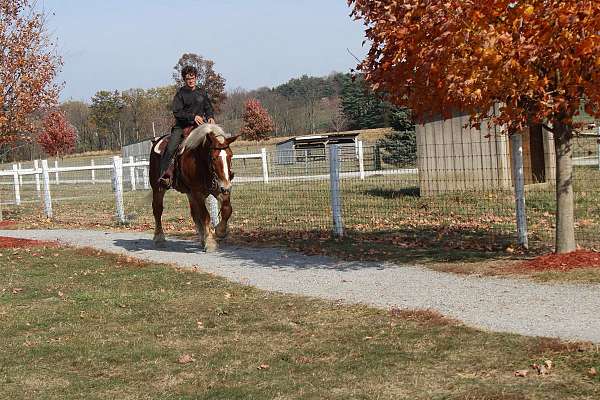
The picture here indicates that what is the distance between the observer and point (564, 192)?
1006 cm

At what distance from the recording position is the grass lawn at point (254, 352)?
18.6 ft

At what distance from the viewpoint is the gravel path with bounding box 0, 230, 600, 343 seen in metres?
7.28

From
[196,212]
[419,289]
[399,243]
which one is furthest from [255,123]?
[419,289]

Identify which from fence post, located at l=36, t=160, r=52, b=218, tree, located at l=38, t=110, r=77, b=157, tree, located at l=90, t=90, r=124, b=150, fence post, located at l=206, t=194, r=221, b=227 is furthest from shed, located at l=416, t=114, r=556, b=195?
tree, located at l=90, t=90, r=124, b=150

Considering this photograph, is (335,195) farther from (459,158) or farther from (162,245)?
(459,158)

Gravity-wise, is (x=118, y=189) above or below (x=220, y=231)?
above

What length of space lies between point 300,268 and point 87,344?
4.45 meters

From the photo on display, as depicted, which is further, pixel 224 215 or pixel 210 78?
pixel 210 78

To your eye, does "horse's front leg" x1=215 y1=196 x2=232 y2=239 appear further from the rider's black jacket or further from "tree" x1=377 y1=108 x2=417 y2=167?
"tree" x1=377 y1=108 x2=417 y2=167

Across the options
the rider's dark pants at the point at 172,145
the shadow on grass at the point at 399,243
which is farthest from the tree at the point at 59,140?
the shadow on grass at the point at 399,243

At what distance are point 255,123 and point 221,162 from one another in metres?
74.1

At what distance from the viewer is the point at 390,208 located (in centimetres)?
1864

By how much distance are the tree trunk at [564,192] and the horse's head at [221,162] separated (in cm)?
499

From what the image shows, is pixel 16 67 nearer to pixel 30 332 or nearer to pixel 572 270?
pixel 30 332
